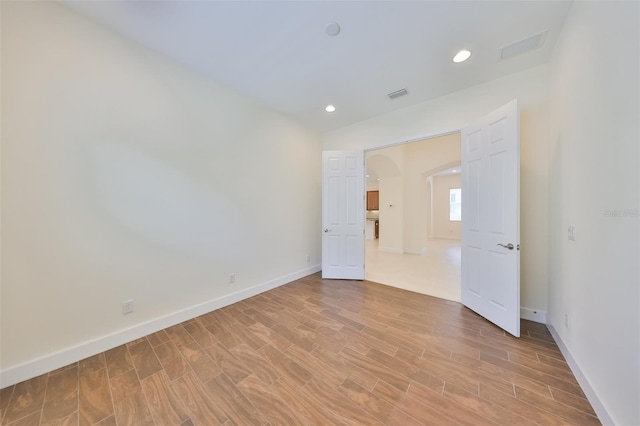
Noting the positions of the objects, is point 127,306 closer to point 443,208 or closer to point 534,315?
point 534,315

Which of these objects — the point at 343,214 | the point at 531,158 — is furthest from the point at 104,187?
the point at 531,158

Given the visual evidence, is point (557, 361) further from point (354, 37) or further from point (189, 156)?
point (189, 156)

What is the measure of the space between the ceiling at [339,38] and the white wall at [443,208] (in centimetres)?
741

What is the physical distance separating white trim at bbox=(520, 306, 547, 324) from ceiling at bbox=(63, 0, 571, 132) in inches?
111

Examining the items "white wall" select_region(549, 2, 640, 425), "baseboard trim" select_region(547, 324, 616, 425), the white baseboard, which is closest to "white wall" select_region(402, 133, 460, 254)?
the white baseboard

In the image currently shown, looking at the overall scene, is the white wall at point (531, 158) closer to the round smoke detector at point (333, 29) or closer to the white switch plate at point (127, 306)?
the round smoke detector at point (333, 29)

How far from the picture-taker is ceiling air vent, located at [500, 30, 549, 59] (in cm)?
207

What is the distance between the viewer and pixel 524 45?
2170 millimetres

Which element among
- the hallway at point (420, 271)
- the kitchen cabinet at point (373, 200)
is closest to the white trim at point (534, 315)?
the hallway at point (420, 271)

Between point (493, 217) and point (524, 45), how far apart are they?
69.9 inches

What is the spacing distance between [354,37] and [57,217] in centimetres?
311

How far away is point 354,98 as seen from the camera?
3.23 metres

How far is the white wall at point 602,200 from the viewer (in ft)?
3.62

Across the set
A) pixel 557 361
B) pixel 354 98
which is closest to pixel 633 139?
pixel 557 361
